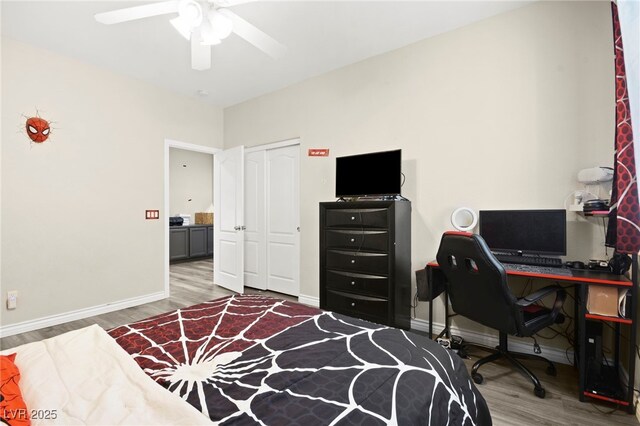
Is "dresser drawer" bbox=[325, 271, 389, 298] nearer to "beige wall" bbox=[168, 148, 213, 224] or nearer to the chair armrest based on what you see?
the chair armrest

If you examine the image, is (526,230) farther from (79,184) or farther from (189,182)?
(189,182)

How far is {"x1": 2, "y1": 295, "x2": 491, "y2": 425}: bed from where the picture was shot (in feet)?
2.80

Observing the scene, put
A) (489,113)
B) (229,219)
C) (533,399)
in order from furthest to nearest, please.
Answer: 1. (229,219)
2. (489,113)
3. (533,399)

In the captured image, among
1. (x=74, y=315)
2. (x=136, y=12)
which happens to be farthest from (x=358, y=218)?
(x=74, y=315)

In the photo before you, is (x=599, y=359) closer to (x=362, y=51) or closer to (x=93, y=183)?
(x=362, y=51)

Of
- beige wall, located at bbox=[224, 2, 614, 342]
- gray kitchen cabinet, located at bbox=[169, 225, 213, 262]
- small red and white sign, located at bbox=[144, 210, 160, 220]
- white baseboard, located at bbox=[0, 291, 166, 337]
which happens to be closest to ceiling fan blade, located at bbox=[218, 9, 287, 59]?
beige wall, located at bbox=[224, 2, 614, 342]

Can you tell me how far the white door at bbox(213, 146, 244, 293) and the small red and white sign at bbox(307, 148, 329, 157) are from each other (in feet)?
3.89

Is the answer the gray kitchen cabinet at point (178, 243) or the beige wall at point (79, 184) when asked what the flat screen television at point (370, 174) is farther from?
the gray kitchen cabinet at point (178, 243)

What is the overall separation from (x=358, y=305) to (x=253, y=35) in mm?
2395

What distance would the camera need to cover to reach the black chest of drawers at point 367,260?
2686 millimetres

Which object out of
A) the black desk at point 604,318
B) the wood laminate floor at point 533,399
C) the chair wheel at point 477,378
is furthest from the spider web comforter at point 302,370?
the black desk at point 604,318

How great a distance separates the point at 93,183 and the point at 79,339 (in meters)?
2.85

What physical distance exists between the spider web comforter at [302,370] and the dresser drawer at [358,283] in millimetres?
1200

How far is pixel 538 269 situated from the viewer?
211 cm
